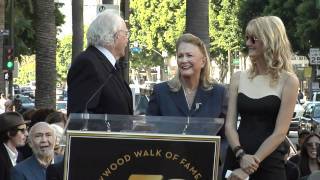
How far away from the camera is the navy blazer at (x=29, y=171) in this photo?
6398 millimetres

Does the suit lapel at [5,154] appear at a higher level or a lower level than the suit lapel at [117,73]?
lower

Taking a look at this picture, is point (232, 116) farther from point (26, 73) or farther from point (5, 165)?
point (26, 73)

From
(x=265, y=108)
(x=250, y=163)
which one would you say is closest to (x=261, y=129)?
(x=265, y=108)

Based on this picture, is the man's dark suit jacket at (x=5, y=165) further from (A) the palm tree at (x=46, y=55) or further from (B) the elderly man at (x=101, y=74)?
(A) the palm tree at (x=46, y=55)

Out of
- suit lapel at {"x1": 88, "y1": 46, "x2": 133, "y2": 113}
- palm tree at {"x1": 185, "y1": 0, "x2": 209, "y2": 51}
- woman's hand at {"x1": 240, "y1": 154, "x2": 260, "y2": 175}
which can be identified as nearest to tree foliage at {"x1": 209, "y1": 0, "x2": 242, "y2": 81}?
palm tree at {"x1": 185, "y1": 0, "x2": 209, "y2": 51}

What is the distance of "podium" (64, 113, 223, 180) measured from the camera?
4000mm

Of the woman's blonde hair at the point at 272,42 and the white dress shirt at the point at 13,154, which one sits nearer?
the woman's blonde hair at the point at 272,42

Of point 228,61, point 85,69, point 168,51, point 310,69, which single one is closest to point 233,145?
point 85,69

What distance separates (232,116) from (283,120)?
0.32 m

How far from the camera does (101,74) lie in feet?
16.4

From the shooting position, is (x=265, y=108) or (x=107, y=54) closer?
(x=265, y=108)

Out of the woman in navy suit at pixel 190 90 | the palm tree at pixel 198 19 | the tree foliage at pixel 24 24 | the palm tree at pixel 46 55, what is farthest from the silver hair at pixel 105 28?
the tree foliage at pixel 24 24

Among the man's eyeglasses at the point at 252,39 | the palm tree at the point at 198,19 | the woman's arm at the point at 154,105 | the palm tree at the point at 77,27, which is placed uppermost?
the palm tree at the point at 77,27

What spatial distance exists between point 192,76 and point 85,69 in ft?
2.28
